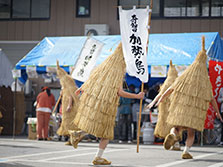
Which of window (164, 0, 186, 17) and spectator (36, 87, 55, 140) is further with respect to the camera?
window (164, 0, 186, 17)

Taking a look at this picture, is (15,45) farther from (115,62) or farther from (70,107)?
(115,62)

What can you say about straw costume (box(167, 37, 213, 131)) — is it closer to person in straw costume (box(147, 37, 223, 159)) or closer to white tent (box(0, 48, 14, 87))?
person in straw costume (box(147, 37, 223, 159))

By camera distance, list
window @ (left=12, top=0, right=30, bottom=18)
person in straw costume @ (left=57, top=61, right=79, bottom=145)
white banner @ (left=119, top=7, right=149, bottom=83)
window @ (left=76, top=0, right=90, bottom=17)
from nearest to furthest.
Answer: white banner @ (left=119, top=7, right=149, bottom=83), person in straw costume @ (left=57, top=61, right=79, bottom=145), window @ (left=76, top=0, right=90, bottom=17), window @ (left=12, top=0, right=30, bottom=18)

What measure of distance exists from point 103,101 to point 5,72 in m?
11.1

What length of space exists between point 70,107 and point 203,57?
17.3 ft

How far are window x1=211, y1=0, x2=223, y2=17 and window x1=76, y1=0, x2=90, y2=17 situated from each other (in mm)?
5654

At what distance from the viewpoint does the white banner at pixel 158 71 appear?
15.8m

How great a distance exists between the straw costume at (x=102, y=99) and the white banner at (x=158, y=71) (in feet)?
23.2

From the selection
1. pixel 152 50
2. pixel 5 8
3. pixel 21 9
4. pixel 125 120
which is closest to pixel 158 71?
pixel 152 50

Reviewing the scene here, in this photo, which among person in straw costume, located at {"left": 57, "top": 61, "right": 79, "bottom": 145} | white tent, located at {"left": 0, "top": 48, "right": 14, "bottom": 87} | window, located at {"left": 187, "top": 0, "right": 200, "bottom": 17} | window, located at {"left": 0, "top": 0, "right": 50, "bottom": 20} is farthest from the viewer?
window, located at {"left": 0, "top": 0, "right": 50, "bottom": 20}

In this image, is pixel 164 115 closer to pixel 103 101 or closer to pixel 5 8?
pixel 103 101

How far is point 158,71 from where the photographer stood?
52.2 ft

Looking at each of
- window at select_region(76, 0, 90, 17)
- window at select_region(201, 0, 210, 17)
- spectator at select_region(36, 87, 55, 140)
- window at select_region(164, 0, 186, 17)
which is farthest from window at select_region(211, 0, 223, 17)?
spectator at select_region(36, 87, 55, 140)

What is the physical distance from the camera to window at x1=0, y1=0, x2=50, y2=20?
2378 cm
